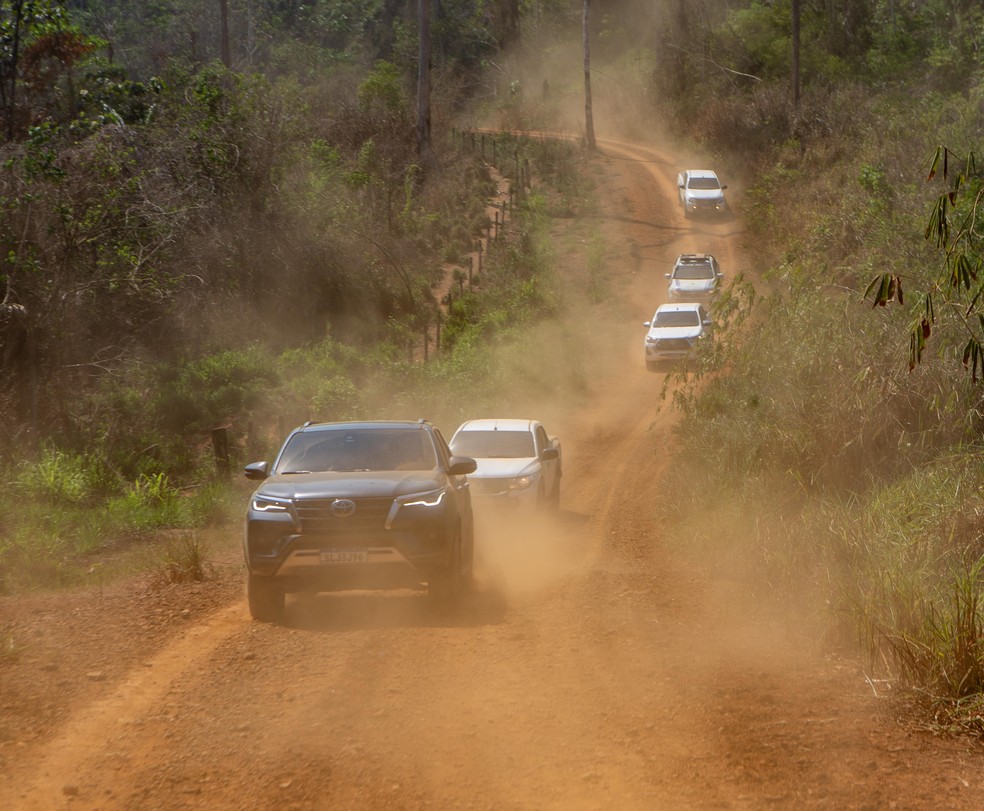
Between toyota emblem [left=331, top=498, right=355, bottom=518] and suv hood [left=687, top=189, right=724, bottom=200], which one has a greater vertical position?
suv hood [left=687, top=189, right=724, bottom=200]

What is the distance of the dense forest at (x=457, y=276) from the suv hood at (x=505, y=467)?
2.09 metres

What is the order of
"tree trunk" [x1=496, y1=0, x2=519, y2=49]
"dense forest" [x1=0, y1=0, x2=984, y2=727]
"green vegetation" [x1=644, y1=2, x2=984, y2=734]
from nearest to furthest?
"green vegetation" [x1=644, y1=2, x2=984, y2=734] → "dense forest" [x1=0, y1=0, x2=984, y2=727] → "tree trunk" [x1=496, y1=0, x2=519, y2=49]

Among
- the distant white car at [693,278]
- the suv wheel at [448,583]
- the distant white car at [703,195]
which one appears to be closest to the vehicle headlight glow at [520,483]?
the suv wheel at [448,583]

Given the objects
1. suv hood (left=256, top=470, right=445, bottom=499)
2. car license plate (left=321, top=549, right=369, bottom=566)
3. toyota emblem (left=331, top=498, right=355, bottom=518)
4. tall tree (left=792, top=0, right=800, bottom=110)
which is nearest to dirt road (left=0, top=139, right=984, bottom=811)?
car license plate (left=321, top=549, right=369, bottom=566)

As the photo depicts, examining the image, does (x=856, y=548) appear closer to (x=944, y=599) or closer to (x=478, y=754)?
(x=944, y=599)

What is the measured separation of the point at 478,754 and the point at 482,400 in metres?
20.0

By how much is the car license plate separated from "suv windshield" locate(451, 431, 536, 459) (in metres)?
6.79

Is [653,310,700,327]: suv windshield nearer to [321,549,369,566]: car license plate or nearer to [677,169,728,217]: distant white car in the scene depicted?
[677,169,728,217]: distant white car

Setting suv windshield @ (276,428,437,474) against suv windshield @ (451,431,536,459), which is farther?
suv windshield @ (451,431,536,459)

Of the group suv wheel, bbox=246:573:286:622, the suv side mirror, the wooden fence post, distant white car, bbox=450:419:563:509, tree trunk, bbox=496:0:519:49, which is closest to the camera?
suv wheel, bbox=246:573:286:622

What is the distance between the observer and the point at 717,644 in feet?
29.1

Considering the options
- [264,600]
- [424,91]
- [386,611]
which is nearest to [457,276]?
[424,91]

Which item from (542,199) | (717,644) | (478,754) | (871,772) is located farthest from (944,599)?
(542,199)

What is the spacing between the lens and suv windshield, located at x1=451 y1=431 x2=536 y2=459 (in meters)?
16.2
